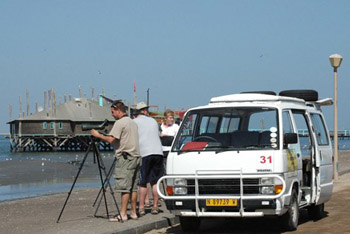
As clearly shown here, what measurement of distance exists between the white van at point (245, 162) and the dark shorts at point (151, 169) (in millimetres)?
1353

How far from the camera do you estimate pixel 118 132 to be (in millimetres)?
12891

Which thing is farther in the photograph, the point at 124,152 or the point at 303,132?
the point at 303,132

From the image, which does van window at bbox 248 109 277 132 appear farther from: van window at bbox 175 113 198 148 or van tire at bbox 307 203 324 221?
van tire at bbox 307 203 324 221

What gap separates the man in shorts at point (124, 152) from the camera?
1288 centimetres

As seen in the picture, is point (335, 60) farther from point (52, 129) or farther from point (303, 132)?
point (52, 129)

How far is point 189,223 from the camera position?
12500 mm

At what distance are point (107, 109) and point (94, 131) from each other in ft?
378

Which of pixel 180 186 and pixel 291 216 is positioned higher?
pixel 180 186

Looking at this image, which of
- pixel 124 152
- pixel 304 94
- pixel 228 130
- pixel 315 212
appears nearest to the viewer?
pixel 228 130

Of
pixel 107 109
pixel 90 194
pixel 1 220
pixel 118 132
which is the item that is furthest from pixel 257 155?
pixel 107 109

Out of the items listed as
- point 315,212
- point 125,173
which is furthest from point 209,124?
point 315,212

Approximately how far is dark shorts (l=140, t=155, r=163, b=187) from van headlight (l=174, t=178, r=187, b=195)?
6.35 feet

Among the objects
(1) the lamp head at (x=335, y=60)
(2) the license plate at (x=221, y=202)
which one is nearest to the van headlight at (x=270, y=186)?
(2) the license plate at (x=221, y=202)

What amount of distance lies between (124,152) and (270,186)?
8.81ft
